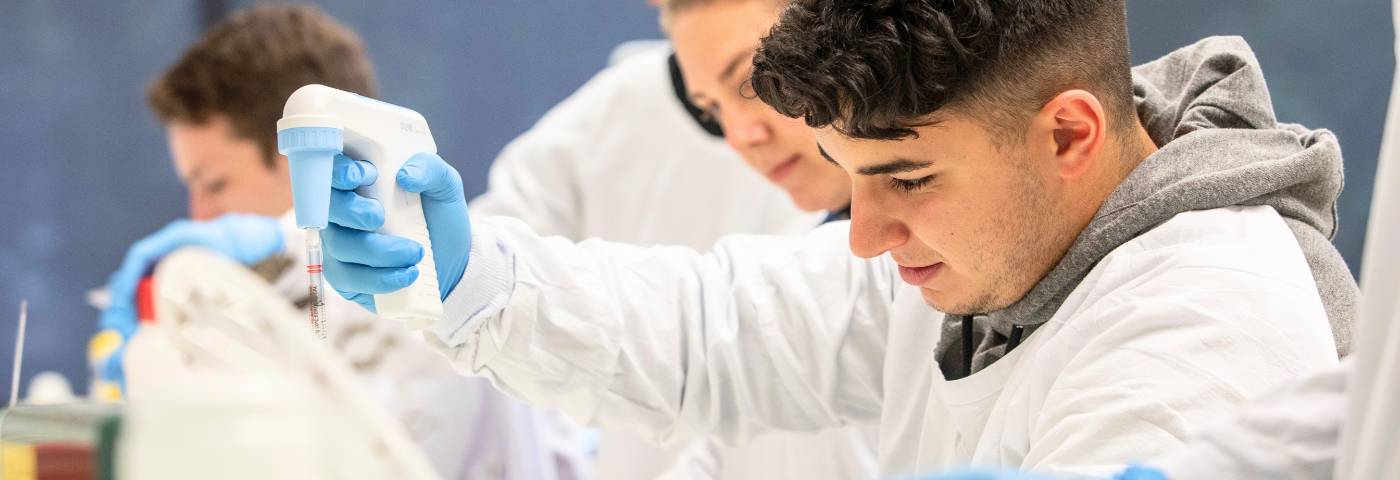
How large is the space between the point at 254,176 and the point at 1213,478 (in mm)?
2007

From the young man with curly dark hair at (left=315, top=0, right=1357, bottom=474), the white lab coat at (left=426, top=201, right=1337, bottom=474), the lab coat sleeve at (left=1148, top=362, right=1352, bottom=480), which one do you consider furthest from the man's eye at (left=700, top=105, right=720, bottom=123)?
the lab coat sleeve at (left=1148, top=362, right=1352, bottom=480)

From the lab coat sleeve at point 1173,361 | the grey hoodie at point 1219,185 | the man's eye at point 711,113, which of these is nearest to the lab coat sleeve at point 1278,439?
the lab coat sleeve at point 1173,361

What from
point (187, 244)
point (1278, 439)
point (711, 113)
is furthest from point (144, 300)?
point (1278, 439)

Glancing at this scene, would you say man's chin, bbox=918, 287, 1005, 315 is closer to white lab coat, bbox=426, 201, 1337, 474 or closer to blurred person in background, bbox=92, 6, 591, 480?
white lab coat, bbox=426, 201, 1337, 474

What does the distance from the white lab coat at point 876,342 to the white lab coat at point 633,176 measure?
0.67 meters

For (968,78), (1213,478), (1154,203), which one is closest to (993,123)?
(968,78)

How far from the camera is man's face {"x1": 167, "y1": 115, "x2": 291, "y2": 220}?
91.6 inches

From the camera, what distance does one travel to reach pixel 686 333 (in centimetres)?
137

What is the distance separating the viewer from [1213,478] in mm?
707

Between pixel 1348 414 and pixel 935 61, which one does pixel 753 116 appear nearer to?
pixel 935 61

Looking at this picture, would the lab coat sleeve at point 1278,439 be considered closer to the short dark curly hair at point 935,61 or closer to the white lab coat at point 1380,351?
the white lab coat at point 1380,351

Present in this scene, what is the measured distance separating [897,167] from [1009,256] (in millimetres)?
139

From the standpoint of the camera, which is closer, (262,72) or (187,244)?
(187,244)

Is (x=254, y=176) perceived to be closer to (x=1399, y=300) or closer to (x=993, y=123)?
(x=993, y=123)
